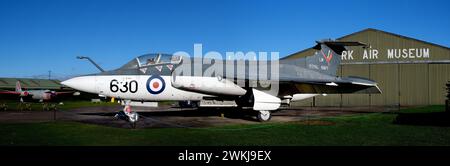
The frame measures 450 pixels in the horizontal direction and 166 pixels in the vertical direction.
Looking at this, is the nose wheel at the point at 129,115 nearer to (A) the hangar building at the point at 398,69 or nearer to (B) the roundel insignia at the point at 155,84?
(B) the roundel insignia at the point at 155,84

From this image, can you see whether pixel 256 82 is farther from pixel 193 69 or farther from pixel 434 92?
pixel 434 92

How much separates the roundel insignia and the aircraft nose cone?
2.25m

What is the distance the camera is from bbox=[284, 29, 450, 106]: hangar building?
31953mm

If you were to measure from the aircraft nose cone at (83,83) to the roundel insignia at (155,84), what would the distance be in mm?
2254

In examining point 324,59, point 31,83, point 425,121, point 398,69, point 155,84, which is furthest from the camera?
point 31,83

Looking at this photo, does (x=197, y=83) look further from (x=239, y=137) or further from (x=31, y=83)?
(x=31, y=83)

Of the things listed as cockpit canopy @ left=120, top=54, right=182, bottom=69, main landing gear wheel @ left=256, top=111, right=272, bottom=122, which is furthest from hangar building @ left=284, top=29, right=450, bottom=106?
cockpit canopy @ left=120, top=54, right=182, bottom=69

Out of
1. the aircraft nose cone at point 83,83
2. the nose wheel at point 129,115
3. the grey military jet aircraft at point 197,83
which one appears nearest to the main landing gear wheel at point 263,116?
the grey military jet aircraft at point 197,83

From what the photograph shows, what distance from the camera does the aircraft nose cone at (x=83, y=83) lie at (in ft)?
47.6

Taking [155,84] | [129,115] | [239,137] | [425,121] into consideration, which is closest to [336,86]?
[425,121]

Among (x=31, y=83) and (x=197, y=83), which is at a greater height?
(x=31, y=83)

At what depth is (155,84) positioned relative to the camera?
51.9 feet

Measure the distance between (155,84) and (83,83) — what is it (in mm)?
2943
